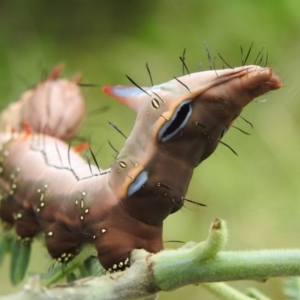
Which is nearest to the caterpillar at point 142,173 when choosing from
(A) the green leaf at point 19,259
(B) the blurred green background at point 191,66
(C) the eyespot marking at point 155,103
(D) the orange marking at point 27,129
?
(C) the eyespot marking at point 155,103

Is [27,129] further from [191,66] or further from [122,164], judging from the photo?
[191,66]

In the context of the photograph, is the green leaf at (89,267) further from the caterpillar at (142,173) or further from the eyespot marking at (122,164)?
the eyespot marking at (122,164)

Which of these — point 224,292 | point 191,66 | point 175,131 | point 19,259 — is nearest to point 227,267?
point 224,292

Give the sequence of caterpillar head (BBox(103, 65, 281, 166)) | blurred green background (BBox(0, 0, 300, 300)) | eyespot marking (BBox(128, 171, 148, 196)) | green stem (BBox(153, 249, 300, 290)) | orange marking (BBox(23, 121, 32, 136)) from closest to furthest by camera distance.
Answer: green stem (BBox(153, 249, 300, 290))
caterpillar head (BBox(103, 65, 281, 166))
eyespot marking (BBox(128, 171, 148, 196))
orange marking (BBox(23, 121, 32, 136))
blurred green background (BBox(0, 0, 300, 300))

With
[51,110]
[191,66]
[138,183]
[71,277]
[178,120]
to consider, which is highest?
[191,66]

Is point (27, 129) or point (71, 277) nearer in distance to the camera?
point (71, 277)

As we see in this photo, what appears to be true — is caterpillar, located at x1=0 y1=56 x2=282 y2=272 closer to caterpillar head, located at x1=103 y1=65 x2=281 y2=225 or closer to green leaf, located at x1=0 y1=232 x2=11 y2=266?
caterpillar head, located at x1=103 y1=65 x2=281 y2=225

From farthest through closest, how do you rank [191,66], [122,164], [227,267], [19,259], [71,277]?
[191,66] < [19,259] < [71,277] < [122,164] < [227,267]

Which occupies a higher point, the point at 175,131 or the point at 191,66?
the point at 191,66

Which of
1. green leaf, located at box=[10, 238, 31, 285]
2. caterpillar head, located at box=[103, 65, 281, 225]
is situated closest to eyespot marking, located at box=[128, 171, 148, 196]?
caterpillar head, located at box=[103, 65, 281, 225]
